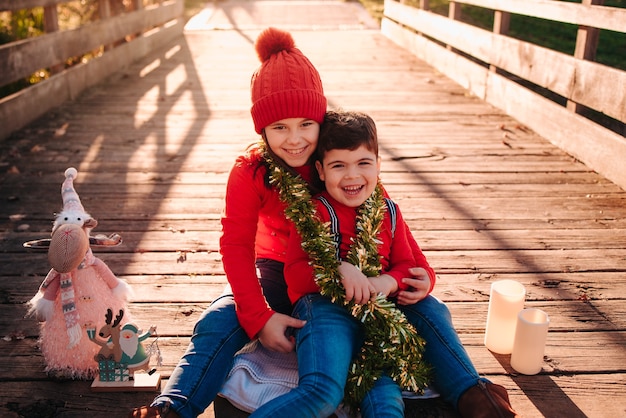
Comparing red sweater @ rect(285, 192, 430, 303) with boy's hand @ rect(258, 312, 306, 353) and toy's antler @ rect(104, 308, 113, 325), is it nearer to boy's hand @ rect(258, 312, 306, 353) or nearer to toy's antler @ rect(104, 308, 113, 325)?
boy's hand @ rect(258, 312, 306, 353)

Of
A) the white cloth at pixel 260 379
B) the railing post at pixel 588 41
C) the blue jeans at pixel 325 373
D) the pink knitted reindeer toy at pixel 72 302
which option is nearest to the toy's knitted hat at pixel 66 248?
the pink knitted reindeer toy at pixel 72 302

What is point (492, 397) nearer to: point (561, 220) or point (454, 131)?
point (561, 220)

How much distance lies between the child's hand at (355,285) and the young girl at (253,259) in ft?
0.60

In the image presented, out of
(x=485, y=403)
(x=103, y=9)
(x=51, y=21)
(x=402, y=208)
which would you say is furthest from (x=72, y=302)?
(x=103, y=9)

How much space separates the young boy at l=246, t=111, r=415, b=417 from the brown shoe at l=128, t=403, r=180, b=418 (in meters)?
0.26

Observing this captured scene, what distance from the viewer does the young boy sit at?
1.95 m

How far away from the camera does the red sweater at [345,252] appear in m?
2.24

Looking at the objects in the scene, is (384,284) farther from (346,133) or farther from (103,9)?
(103,9)

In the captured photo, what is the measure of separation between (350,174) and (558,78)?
3352 millimetres

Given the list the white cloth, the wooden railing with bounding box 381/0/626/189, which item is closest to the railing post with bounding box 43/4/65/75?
the wooden railing with bounding box 381/0/626/189

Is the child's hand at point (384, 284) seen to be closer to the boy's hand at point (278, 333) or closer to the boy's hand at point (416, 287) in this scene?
the boy's hand at point (416, 287)

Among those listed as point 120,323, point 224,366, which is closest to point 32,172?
point 120,323

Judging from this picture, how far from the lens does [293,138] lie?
7.41 feet

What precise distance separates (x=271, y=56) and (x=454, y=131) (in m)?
3.45
